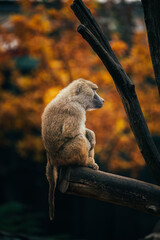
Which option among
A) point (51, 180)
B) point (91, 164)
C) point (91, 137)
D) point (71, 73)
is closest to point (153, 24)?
point (91, 137)

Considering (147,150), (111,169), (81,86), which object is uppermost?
(81,86)

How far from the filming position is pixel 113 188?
2848mm

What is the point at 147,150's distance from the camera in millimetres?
2865

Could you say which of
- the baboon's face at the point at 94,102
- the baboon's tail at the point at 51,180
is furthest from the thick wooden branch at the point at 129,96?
the baboon's tail at the point at 51,180

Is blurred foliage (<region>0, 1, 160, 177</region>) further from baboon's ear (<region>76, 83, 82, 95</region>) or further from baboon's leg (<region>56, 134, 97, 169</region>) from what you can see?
baboon's leg (<region>56, 134, 97, 169</region>)

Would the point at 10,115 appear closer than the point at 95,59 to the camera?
No

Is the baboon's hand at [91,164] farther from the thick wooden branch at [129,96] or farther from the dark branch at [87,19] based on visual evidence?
the dark branch at [87,19]

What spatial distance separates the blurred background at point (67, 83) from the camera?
701 centimetres

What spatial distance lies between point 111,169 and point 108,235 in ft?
9.70

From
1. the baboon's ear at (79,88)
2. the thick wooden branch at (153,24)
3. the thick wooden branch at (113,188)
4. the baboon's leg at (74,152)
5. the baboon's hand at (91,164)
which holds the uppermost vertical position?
the thick wooden branch at (153,24)

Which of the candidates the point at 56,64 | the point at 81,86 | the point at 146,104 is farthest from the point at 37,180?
the point at 81,86

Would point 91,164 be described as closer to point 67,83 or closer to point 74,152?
point 74,152

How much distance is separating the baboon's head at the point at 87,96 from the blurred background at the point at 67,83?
2.84 m

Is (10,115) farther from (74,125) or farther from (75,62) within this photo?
(74,125)
